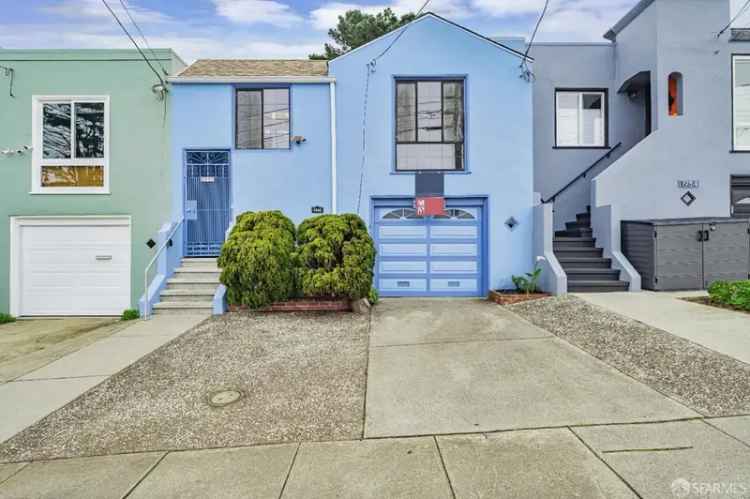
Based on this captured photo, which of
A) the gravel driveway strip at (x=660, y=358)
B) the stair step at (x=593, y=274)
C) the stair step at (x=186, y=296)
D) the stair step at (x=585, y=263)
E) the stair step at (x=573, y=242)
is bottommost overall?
the gravel driveway strip at (x=660, y=358)

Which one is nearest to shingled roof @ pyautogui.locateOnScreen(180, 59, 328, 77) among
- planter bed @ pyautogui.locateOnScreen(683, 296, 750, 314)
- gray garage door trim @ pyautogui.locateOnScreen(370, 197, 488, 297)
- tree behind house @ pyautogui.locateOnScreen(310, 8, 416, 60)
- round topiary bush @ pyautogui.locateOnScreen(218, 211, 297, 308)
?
gray garage door trim @ pyautogui.locateOnScreen(370, 197, 488, 297)

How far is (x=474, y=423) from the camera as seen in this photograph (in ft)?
11.1

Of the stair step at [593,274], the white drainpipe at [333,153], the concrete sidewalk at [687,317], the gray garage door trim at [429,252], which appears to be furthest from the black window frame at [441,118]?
the concrete sidewalk at [687,317]

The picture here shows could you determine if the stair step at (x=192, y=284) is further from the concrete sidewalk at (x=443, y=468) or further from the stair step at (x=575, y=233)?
the stair step at (x=575, y=233)

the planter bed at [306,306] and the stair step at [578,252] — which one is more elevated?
the stair step at [578,252]

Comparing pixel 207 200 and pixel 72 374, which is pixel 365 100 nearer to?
pixel 207 200

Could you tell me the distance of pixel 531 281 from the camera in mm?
8742

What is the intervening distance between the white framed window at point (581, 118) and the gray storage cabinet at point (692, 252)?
11.6 ft

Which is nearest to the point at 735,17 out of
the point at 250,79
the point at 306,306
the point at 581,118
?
the point at 581,118

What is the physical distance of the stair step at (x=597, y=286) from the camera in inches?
335

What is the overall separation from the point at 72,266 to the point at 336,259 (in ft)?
21.4

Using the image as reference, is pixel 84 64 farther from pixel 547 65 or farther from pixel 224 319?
pixel 547 65

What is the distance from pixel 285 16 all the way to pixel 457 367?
1046cm
